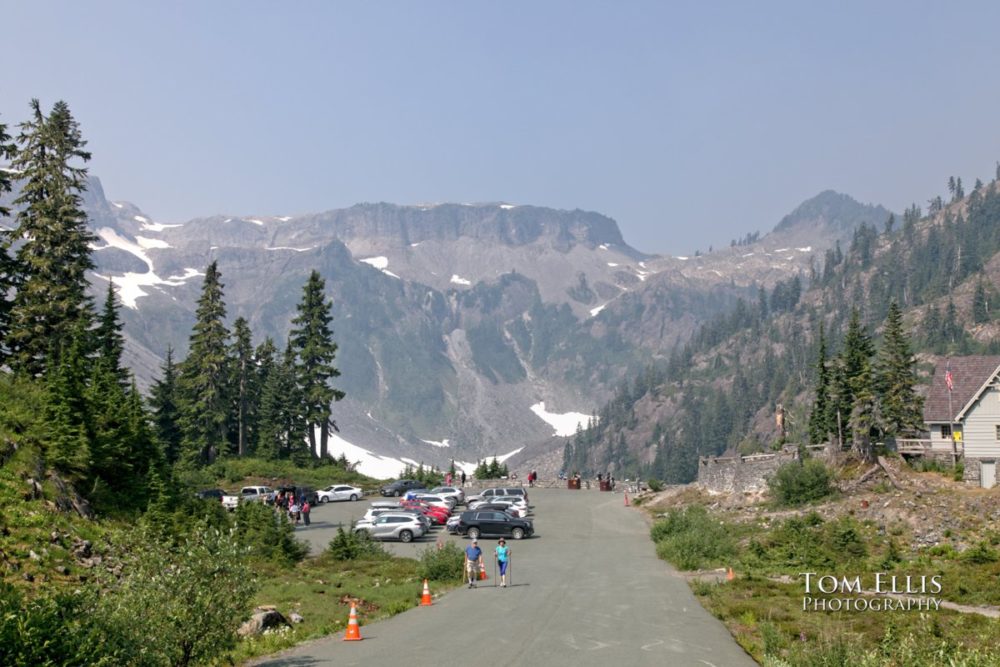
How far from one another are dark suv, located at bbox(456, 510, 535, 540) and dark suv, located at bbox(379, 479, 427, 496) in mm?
22893

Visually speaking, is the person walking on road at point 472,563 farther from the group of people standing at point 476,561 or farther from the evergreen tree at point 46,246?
the evergreen tree at point 46,246

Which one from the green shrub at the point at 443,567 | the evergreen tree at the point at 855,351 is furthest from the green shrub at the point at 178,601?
the evergreen tree at the point at 855,351

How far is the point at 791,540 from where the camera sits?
1710 inches

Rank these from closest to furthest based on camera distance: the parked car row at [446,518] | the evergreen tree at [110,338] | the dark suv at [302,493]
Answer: the parked car row at [446,518]
the dark suv at [302,493]
the evergreen tree at [110,338]

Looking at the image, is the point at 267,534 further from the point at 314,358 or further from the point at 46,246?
the point at 314,358

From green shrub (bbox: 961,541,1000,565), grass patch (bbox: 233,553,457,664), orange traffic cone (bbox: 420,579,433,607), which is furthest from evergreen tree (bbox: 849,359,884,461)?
orange traffic cone (bbox: 420,579,433,607)

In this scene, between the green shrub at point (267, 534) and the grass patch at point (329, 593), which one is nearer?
the grass patch at point (329, 593)

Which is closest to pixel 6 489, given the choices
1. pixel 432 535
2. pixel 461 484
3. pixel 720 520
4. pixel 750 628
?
pixel 750 628

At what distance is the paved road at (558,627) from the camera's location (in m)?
20.8

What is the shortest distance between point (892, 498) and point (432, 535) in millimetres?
27199

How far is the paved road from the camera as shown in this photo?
20.8m

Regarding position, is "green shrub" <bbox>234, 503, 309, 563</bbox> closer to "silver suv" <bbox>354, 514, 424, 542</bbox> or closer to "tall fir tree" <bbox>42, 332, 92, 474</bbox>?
"tall fir tree" <bbox>42, 332, 92, 474</bbox>

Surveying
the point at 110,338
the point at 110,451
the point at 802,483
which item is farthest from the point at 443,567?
the point at 110,338

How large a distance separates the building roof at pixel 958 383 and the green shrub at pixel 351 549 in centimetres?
4566
